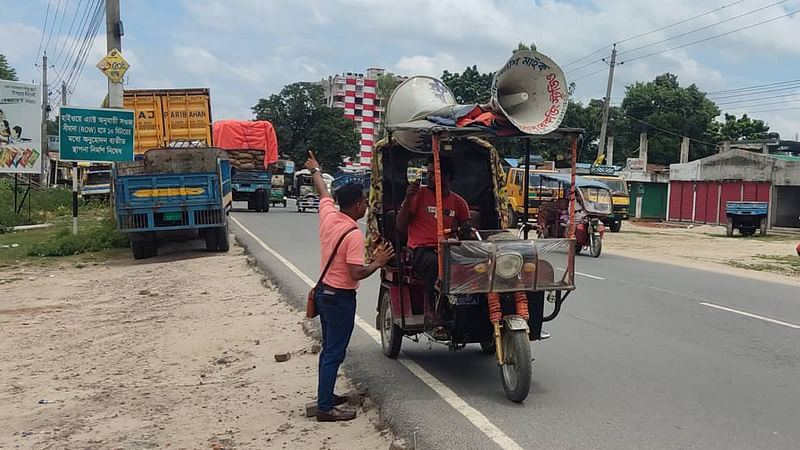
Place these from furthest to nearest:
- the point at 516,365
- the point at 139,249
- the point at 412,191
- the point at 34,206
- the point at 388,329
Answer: the point at 34,206 → the point at 139,249 → the point at 388,329 → the point at 412,191 → the point at 516,365

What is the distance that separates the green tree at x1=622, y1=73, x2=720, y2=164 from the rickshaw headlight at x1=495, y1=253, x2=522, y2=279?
2141 inches

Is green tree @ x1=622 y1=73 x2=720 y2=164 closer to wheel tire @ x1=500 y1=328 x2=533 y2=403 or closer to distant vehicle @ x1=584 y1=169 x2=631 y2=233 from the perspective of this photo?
distant vehicle @ x1=584 y1=169 x2=631 y2=233

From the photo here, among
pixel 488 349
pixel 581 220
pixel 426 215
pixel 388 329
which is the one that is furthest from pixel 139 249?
pixel 426 215

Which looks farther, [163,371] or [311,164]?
[163,371]

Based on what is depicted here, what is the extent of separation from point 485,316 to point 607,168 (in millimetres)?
29818

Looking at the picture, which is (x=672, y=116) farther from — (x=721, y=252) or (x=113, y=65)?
(x=113, y=65)

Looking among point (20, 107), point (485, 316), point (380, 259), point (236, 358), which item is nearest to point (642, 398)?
point (485, 316)

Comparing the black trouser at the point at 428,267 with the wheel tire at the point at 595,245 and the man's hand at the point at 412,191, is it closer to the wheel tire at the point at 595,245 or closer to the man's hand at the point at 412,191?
the man's hand at the point at 412,191

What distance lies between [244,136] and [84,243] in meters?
13.4


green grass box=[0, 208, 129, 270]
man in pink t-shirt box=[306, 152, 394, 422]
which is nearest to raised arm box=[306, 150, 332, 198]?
man in pink t-shirt box=[306, 152, 394, 422]

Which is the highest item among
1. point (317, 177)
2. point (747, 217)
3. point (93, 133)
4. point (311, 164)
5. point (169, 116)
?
point (169, 116)

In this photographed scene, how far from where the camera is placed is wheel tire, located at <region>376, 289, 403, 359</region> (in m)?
6.66

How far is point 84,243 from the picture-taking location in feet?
60.2

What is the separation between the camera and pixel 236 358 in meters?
7.39
